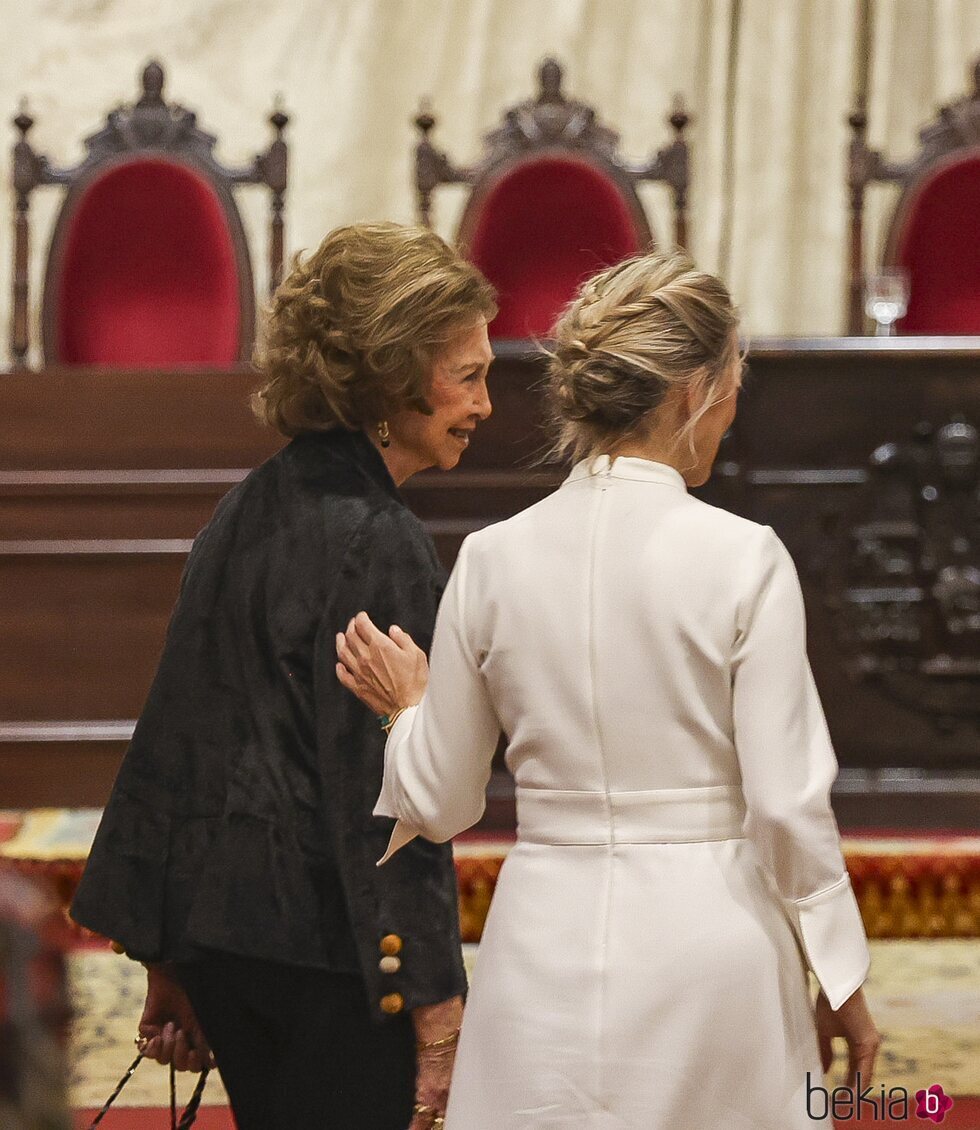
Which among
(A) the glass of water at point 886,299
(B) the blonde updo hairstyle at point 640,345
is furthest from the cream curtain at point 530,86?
(B) the blonde updo hairstyle at point 640,345

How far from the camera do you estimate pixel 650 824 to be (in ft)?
4.77

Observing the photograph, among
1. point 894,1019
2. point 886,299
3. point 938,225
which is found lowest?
point 894,1019

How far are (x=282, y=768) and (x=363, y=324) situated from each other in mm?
453

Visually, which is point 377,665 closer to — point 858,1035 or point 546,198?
point 858,1035

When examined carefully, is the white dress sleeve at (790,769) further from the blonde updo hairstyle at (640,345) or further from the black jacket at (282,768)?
the black jacket at (282,768)

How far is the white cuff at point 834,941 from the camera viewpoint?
1417mm

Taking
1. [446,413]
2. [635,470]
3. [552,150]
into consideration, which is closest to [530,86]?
[552,150]

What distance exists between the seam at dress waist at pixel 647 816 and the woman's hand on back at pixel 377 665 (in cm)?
18

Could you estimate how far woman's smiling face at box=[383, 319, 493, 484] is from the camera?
1.74m

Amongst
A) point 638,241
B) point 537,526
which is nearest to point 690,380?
point 537,526

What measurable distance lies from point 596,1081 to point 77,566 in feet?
8.09

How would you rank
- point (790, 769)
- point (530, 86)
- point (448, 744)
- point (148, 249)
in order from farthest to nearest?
point (530, 86), point (148, 249), point (448, 744), point (790, 769)

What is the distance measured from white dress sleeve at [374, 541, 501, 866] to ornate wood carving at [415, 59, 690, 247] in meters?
3.12

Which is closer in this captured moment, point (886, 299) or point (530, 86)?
point (886, 299)
